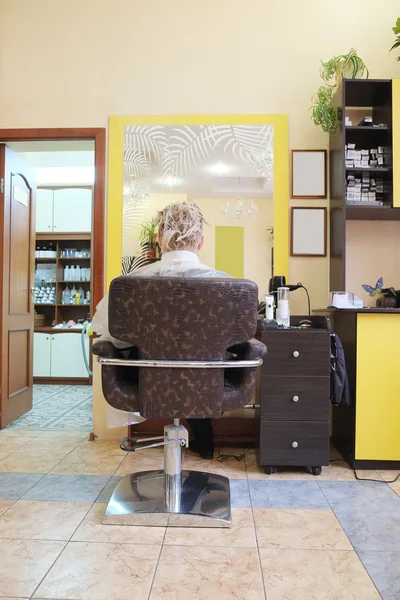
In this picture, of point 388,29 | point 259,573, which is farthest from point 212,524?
point 388,29

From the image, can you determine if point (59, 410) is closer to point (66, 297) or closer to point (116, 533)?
point (66, 297)

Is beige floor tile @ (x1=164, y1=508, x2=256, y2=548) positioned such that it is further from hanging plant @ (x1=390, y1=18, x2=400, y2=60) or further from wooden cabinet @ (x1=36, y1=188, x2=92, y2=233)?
wooden cabinet @ (x1=36, y1=188, x2=92, y2=233)

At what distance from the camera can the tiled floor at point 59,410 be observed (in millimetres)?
3371

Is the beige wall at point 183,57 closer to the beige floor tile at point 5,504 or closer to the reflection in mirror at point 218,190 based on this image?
the reflection in mirror at point 218,190

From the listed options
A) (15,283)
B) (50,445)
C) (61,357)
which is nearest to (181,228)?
(50,445)

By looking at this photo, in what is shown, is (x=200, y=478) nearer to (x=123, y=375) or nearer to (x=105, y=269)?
(x=123, y=375)

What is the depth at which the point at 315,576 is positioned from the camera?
143 centimetres

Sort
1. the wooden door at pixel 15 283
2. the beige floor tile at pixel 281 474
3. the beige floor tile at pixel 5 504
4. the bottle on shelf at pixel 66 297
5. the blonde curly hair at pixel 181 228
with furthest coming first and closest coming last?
the bottle on shelf at pixel 66 297 < the wooden door at pixel 15 283 < the beige floor tile at pixel 281 474 < the blonde curly hair at pixel 181 228 < the beige floor tile at pixel 5 504

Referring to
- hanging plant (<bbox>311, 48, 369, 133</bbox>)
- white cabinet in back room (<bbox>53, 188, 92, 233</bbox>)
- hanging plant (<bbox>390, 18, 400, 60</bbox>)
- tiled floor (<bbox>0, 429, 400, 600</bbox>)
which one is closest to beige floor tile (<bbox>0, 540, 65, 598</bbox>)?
tiled floor (<bbox>0, 429, 400, 600</bbox>)

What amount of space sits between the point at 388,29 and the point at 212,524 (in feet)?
10.5

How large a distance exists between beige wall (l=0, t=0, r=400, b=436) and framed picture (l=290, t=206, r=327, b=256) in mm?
68

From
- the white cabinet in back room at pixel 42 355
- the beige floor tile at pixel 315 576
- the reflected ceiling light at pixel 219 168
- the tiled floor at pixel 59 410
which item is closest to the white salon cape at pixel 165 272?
the beige floor tile at pixel 315 576

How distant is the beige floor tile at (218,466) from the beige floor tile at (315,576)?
2.54 feet

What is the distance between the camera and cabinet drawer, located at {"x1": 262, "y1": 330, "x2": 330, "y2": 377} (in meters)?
2.33
